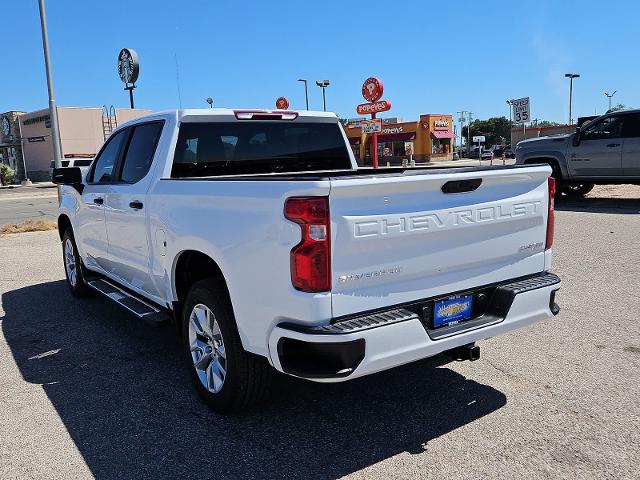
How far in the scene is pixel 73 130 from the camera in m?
46.8

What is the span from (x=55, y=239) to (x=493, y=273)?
36.6ft

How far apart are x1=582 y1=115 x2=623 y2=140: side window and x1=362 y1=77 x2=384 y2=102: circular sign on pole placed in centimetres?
885

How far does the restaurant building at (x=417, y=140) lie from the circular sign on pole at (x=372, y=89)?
43.9 m

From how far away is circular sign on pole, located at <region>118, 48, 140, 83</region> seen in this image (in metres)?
20.2

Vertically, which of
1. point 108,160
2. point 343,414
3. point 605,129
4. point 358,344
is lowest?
point 343,414

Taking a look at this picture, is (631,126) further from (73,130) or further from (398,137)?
(398,137)

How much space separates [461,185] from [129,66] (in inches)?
774

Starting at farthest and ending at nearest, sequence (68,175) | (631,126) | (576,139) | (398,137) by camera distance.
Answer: (398,137)
(576,139)
(631,126)
(68,175)

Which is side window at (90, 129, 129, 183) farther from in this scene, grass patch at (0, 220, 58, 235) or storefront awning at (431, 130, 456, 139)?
storefront awning at (431, 130, 456, 139)

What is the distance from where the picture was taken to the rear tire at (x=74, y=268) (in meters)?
6.63

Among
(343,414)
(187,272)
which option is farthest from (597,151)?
(187,272)

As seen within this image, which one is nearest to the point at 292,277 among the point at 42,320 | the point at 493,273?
the point at 493,273

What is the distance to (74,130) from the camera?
4691 centimetres

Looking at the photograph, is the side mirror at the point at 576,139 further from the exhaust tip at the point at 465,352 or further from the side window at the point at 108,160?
the exhaust tip at the point at 465,352
